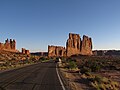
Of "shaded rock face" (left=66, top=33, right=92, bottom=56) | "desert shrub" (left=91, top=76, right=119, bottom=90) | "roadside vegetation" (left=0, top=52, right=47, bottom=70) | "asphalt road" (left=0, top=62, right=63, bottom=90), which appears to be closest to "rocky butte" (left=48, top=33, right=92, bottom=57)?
"shaded rock face" (left=66, top=33, right=92, bottom=56)

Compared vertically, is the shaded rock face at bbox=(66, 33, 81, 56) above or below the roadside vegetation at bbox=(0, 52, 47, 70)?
above

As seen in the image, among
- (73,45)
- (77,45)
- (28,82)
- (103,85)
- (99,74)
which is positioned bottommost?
(99,74)

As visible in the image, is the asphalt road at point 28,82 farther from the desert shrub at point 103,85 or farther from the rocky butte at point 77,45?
the rocky butte at point 77,45

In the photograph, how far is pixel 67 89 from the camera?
1135cm

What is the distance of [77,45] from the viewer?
15200cm

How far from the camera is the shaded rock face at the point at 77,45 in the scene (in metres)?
148

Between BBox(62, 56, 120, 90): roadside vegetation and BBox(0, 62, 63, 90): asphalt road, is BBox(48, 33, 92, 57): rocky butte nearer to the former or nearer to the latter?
BBox(62, 56, 120, 90): roadside vegetation

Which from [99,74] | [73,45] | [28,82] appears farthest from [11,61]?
[73,45]

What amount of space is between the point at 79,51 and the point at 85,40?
423 inches

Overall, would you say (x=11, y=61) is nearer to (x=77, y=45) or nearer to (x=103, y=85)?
(x=103, y=85)

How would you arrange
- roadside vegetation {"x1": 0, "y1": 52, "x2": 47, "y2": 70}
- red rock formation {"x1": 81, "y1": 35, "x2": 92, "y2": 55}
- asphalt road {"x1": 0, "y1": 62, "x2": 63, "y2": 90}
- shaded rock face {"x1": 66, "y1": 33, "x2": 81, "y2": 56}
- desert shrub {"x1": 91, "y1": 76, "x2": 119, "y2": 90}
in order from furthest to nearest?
1. red rock formation {"x1": 81, "y1": 35, "x2": 92, "y2": 55}
2. shaded rock face {"x1": 66, "y1": 33, "x2": 81, "y2": 56}
3. roadside vegetation {"x1": 0, "y1": 52, "x2": 47, "y2": 70}
4. desert shrub {"x1": 91, "y1": 76, "x2": 119, "y2": 90}
5. asphalt road {"x1": 0, "y1": 62, "x2": 63, "y2": 90}

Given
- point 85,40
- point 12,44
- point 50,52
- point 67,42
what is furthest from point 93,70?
point 50,52

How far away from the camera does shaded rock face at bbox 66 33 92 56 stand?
485 ft

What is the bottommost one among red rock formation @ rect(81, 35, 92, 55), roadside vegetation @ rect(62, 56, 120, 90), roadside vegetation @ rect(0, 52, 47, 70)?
roadside vegetation @ rect(62, 56, 120, 90)
